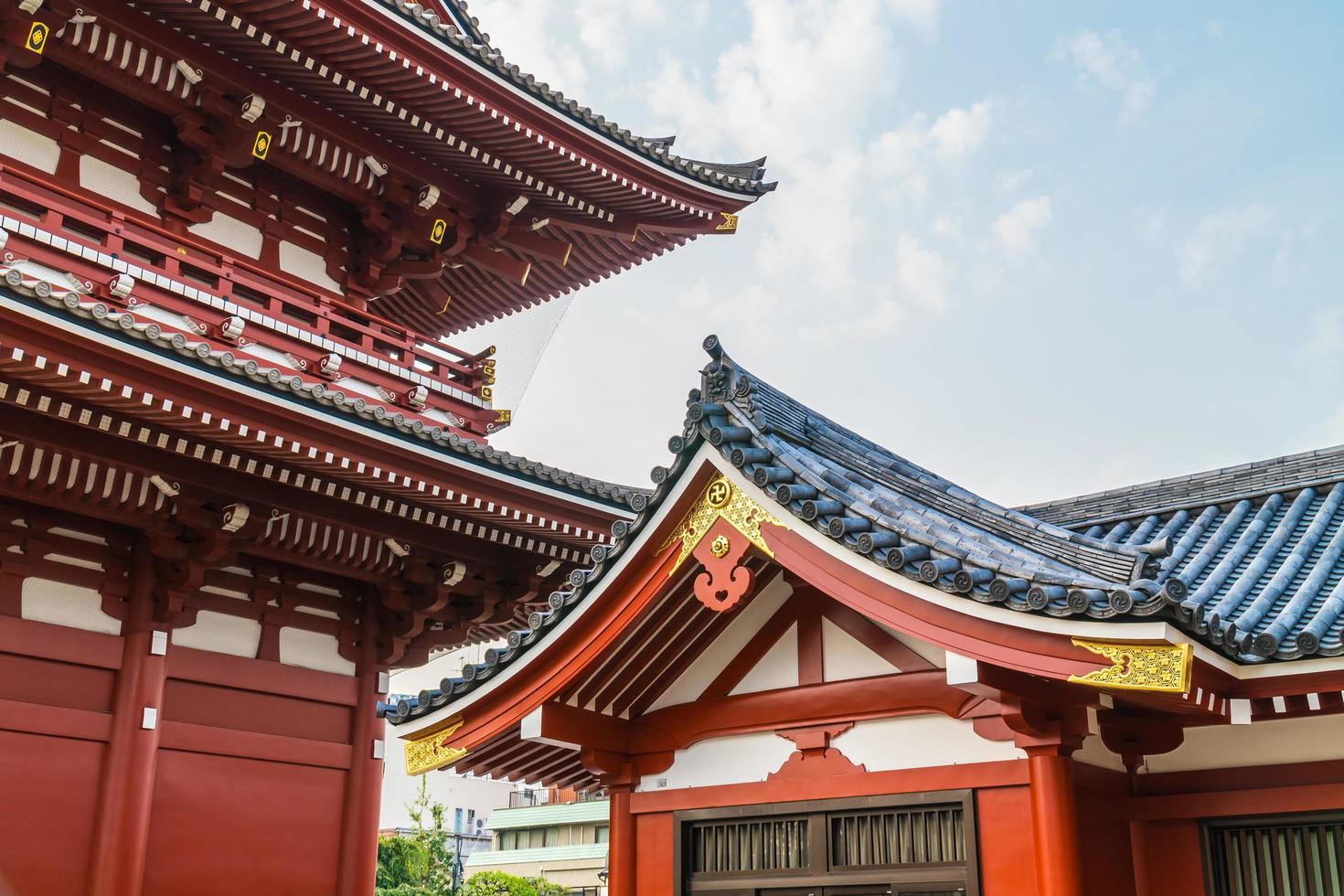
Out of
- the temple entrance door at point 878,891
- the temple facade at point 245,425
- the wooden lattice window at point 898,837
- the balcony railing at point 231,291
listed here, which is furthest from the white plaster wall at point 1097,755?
the balcony railing at point 231,291

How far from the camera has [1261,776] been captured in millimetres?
6094

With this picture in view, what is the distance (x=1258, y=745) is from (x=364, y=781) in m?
8.00

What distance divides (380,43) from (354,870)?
7.46m

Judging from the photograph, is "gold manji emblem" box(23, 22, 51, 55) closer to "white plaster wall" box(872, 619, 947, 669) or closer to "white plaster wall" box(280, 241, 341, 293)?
"white plaster wall" box(280, 241, 341, 293)

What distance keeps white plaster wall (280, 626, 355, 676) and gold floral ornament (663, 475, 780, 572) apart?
6.01m

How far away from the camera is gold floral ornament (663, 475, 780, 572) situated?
20.2 feet

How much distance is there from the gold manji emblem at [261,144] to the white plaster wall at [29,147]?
1.63 metres

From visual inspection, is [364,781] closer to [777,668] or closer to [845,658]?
[777,668]

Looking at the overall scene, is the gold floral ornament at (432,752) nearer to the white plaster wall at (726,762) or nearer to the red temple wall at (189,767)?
the white plaster wall at (726,762)

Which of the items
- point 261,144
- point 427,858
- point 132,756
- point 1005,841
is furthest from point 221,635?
point 427,858

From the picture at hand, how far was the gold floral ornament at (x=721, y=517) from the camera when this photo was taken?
6.17 meters

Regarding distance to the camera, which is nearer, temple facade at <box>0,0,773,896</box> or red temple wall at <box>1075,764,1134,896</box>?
red temple wall at <box>1075,764,1134,896</box>

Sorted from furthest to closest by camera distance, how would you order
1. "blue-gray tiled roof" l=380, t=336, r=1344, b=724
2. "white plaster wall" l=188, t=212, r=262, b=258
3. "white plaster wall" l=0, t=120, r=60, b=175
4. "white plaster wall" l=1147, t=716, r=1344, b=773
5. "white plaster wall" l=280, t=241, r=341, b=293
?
"white plaster wall" l=280, t=241, r=341, b=293
"white plaster wall" l=188, t=212, r=262, b=258
"white plaster wall" l=0, t=120, r=60, b=175
"white plaster wall" l=1147, t=716, r=1344, b=773
"blue-gray tiled roof" l=380, t=336, r=1344, b=724

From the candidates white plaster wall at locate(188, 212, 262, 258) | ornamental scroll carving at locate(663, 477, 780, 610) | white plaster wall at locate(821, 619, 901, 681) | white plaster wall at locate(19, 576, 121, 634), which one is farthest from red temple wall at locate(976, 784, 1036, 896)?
white plaster wall at locate(188, 212, 262, 258)
